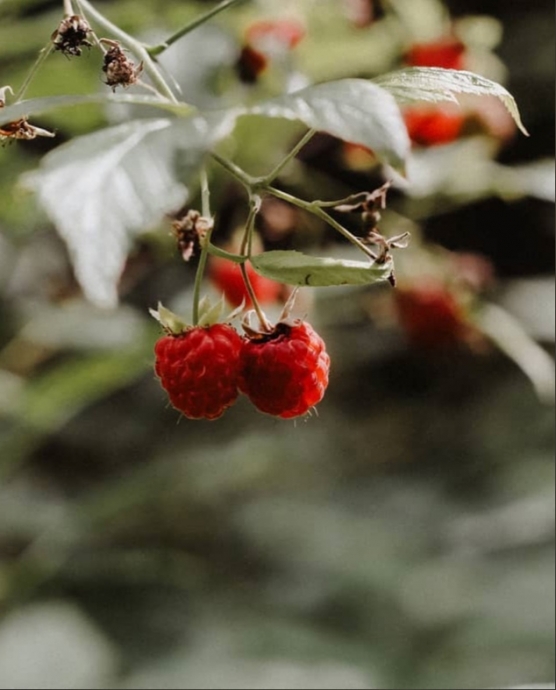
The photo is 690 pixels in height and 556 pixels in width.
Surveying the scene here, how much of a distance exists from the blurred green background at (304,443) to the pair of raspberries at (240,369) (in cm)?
49

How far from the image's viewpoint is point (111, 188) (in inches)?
21.5

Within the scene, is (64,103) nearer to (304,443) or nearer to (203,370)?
(203,370)

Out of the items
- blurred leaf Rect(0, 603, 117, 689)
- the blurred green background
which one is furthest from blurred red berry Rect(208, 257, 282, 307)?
blurred leaf Rect(0, 603, 117, 689)

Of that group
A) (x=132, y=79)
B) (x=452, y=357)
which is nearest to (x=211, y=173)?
(x=132, y=79)

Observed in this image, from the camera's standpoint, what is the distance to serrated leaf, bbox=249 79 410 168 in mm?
527

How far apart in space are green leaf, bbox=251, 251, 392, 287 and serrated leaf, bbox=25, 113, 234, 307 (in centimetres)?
14

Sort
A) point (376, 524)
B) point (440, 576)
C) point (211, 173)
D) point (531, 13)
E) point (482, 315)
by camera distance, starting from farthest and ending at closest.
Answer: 1. point (531, 13)
2. point (376, 524)
3. point (440, 576)
4. point (482, 315)
5. point (211, 173)

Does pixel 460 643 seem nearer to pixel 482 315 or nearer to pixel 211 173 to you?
pixel 482 315

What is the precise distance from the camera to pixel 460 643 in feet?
8.03

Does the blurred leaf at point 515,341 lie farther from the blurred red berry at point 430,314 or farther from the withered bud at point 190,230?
the withered bud at point 190,230

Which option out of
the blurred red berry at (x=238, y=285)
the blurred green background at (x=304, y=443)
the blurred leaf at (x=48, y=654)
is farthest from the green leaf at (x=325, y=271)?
the blurred leaf at (x=48, y=654)

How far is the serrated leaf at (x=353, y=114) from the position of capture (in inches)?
20.7

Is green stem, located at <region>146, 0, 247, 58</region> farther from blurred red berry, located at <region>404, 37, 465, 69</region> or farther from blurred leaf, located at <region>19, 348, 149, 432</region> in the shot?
blurred red berry, located at <region>404, 37, 465, 69</region>

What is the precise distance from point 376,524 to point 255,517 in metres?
0.34
